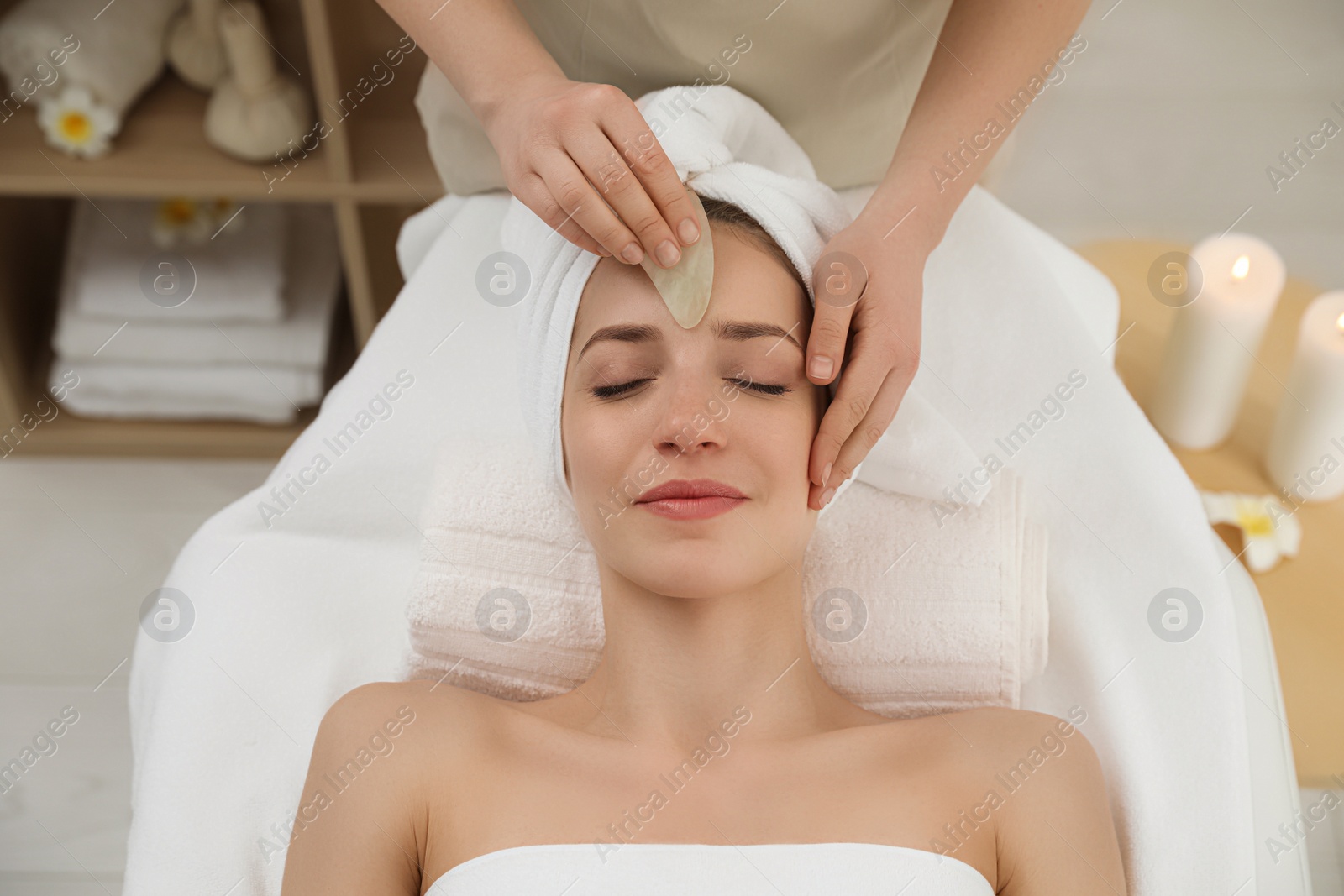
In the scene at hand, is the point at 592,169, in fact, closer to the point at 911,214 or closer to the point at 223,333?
the point at 911,214

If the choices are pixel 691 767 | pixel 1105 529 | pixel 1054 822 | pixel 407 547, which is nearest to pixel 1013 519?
pixel 1105 529

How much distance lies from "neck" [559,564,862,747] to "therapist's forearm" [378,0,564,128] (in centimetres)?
53

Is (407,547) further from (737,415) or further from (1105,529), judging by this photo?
(1105,529)

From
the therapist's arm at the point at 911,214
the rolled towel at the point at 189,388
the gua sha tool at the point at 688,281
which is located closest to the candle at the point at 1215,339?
the therapist's arm at the point at 911,214

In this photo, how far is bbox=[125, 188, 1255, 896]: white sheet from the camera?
118cm

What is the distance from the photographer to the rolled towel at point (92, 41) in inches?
71.7

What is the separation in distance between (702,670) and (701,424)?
0.95 ft

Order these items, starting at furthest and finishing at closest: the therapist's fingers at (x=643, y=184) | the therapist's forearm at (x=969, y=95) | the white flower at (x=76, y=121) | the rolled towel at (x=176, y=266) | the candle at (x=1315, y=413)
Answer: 1. the rolled towel at (x=176, y=266)
2. the white flower at (x=76, y=121)
3. the candle at (x=1315, y=413)
4. the therapist's forearm at (x=969, y=95)
5. the therapist's fingers at (x=643, y=184)

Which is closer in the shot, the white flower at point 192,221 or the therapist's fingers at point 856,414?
the therapist's fingers at point 856,414

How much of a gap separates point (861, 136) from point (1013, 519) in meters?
0.54

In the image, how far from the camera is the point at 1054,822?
42.2 inches

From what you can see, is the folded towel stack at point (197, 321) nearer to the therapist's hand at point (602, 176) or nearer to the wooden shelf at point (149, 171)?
the wooden shelf at point (149, 171)

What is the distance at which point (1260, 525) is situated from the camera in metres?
1.51

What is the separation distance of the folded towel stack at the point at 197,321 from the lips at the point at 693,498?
3.96ft
